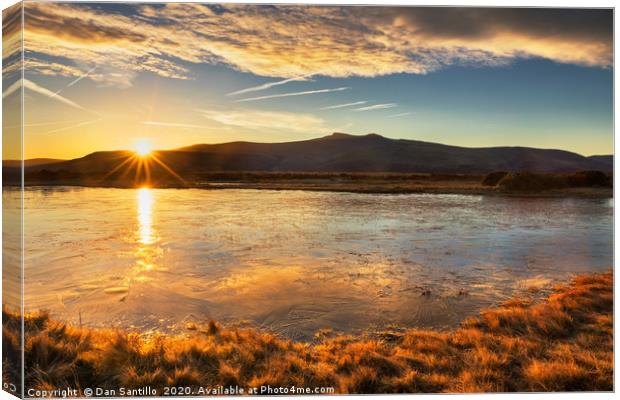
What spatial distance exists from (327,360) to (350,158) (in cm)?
197

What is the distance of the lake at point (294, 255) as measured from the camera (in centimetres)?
389

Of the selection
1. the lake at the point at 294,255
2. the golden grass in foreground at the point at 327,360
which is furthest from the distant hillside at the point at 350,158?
the golden grass in foreground at the point at 327,360

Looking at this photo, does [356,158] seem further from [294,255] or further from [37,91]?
[37,91]

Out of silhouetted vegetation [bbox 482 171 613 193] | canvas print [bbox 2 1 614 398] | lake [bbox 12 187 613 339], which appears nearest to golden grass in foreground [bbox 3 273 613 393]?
canvas print [bbox 2 1 614 398]

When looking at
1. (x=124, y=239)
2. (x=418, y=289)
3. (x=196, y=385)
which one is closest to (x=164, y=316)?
(x=196, y=385)

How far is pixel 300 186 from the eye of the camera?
4766mm

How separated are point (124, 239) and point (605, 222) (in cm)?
464

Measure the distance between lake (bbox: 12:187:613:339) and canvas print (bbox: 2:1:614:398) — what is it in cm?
3

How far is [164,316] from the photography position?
3.77 m

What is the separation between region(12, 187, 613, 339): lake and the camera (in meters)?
3.89

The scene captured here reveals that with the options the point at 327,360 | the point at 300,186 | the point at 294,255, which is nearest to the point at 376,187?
the point at 300,186

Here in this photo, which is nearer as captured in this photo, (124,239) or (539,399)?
(539,399)

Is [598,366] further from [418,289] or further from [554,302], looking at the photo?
[418,289]

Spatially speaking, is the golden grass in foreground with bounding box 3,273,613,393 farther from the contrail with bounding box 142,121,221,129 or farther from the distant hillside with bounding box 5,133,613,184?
the contrail with bounding box 142,121,221,129
